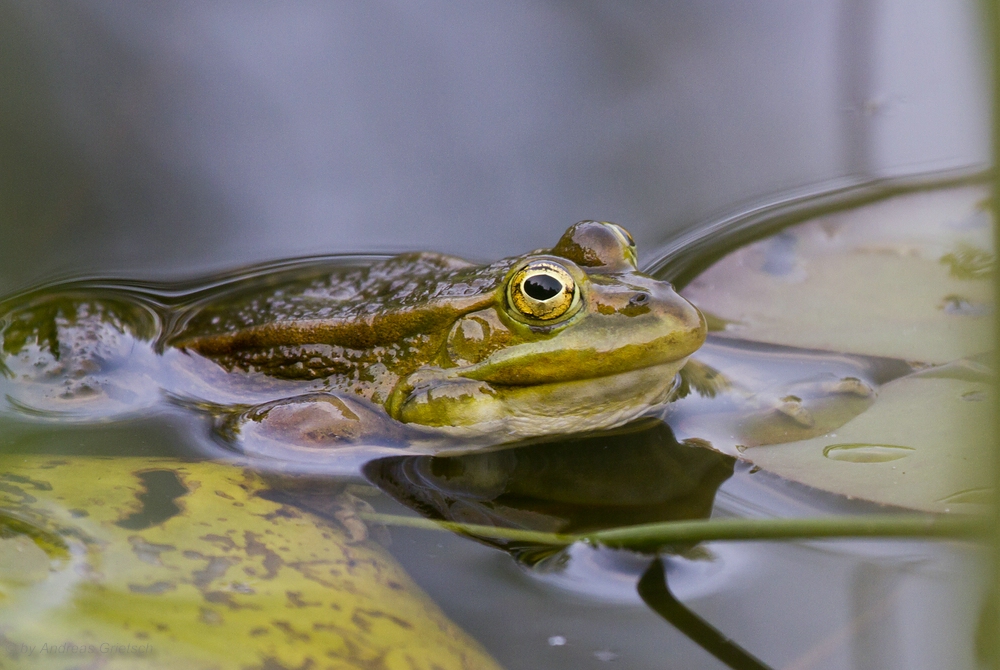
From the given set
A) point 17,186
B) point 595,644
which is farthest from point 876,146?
point 17,186

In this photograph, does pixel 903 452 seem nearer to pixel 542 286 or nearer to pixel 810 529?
pixel 810 529

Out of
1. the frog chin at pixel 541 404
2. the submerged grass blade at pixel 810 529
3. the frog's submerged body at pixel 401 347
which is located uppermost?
the frog's submerged body at pixel 401 347

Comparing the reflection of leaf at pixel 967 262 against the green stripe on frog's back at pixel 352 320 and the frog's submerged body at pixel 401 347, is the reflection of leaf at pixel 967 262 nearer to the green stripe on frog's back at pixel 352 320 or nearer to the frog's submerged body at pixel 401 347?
the frog's submerged body at pixel 401 347

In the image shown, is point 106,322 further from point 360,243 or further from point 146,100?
point 146,100

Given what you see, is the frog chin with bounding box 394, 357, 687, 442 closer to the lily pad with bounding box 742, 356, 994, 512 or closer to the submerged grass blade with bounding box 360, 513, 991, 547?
the lily pad with bounding box 742, 356, 994, 512

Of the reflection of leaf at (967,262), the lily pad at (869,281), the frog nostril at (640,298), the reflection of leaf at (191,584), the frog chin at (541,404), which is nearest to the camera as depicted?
the reflection of leaf at (191,584)

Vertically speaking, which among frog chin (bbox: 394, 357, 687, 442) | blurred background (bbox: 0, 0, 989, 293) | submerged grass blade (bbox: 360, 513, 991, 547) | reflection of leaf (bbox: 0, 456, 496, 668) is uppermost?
blurred background (bbox: 0, 0, 989, 293)

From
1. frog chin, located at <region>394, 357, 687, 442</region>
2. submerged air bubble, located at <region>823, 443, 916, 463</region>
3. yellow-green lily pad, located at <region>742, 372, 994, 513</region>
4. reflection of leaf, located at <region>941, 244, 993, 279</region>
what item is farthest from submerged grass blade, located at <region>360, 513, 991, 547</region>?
reflection of leaf, located at <region>941, 244, 993, 279</region>

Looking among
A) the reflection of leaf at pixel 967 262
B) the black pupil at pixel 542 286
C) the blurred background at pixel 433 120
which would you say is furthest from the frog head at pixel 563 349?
the reflection of leaf at pixel 967 262
